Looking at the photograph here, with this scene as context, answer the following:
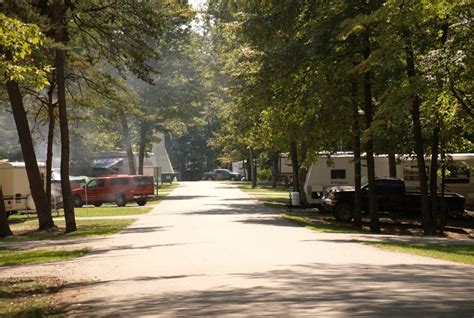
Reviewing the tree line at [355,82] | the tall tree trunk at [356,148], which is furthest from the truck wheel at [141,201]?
the tall tree trunk at [356,148]

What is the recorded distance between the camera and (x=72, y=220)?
2655 cm

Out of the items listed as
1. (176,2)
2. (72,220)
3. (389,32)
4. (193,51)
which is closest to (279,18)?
(176,2)

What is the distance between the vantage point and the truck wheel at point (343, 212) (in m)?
31.5

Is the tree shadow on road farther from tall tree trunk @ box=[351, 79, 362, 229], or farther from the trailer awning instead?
the trailer awning

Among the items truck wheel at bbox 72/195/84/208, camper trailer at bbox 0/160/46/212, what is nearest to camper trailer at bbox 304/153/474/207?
camper trailer at bbox 0/160/46/212

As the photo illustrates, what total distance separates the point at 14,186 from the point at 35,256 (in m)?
17.9

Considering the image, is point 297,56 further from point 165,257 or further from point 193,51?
point 193,51

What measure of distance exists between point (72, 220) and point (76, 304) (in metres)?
17.0

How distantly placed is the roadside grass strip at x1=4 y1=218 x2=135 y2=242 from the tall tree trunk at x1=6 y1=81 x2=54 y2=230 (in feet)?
2.04

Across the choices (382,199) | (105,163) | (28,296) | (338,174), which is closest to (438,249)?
(28,296)

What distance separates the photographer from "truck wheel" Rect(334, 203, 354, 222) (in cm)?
3153

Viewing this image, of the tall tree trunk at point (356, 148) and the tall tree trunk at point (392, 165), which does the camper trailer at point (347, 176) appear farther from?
the tall tree trunk at point (356, 148)

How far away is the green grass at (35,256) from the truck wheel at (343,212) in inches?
572

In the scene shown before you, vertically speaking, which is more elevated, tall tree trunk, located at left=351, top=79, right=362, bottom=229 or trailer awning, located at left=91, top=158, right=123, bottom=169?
trailer awning, located at left=91, top=158, right=123, bottom=169
